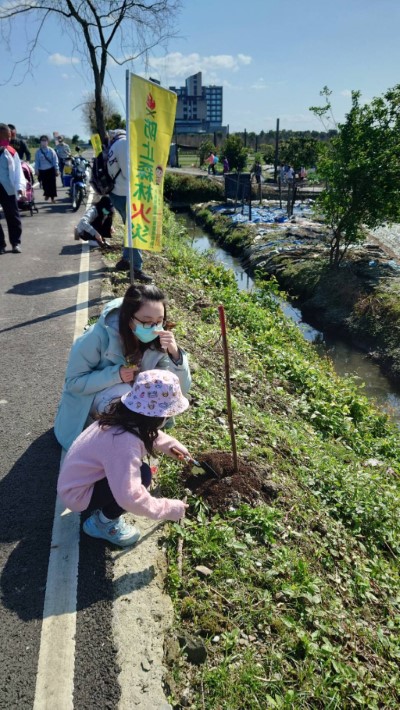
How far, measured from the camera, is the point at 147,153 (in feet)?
15.0

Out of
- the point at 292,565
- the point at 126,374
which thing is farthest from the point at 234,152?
the point at 292,565

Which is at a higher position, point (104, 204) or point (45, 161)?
point (45, 161)

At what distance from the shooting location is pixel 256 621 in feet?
8.21

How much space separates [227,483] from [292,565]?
0.66 m

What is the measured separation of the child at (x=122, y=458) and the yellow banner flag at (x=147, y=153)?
2436 millimetres

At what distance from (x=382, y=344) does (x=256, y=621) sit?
25.6 ft

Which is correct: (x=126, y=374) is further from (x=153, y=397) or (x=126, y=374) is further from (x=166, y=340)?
(x=153, y=397)

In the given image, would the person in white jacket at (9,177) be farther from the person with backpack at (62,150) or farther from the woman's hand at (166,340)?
the person with backpack at (62,150)

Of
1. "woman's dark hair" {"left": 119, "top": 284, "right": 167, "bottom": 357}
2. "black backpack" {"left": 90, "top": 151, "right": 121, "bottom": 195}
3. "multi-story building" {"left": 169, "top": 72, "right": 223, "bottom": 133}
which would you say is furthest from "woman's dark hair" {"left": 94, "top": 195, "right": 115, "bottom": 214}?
"multi-story building" {"left": 169, "top": 72, "right": 223, "bottom": 133}

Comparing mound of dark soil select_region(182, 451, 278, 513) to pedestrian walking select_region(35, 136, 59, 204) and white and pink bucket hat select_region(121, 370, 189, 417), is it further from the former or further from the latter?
pedestrian walking select_region(35, 136, 59, 204)

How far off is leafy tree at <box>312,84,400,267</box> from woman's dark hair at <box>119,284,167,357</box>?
401 inches

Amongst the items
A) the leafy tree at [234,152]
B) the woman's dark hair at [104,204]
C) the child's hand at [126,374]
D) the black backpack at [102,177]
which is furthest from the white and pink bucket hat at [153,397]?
the leafy tree at [234,152]

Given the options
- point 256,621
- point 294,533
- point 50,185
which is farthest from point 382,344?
point 50,185

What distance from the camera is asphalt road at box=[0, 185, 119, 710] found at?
210 centimetres
